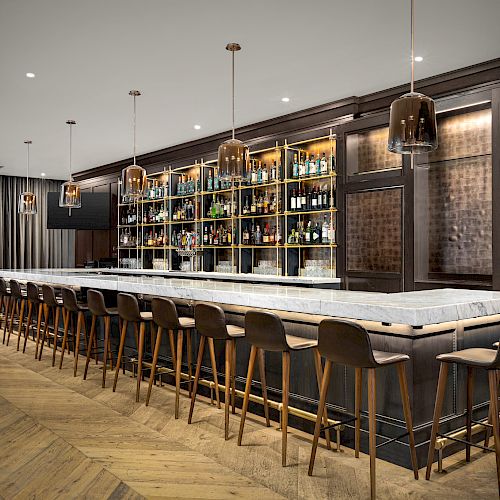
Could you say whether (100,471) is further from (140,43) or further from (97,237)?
(97,237)

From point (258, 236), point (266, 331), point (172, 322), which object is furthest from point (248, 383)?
point (258, 236)

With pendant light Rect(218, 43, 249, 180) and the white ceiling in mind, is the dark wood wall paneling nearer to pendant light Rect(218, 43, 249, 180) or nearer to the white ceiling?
the white ceiling

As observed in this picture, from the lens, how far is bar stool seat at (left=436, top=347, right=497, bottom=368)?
112 inches

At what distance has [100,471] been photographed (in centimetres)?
322

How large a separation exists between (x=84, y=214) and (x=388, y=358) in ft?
27.2

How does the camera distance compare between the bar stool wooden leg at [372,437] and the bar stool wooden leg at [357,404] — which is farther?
the bar stool wooden leg at [357,404]

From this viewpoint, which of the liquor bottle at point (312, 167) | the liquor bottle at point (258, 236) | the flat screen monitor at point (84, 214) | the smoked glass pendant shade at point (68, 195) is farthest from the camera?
the flat screen monitor at point (84, 214)

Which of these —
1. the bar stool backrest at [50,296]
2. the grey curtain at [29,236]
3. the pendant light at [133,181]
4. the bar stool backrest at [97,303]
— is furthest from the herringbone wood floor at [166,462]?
the grey curtain at [29,236]

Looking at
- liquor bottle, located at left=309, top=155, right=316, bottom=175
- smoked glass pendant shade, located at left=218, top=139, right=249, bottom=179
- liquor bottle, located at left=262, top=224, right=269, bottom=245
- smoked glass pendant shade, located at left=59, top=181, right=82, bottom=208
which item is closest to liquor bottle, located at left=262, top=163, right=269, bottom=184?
liquor bottle, located at left=262, top=224, right=269, bottom=245

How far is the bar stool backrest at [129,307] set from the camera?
462 cm

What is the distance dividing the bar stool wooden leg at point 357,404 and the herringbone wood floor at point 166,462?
0.32 ft

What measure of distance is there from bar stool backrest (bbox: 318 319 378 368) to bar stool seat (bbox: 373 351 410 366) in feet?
0.19

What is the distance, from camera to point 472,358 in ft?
9.58

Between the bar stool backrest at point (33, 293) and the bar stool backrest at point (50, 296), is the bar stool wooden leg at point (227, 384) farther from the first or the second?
the bar stool backrest at point (33, 293)
